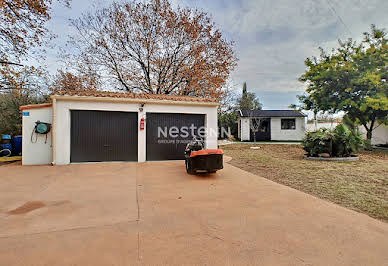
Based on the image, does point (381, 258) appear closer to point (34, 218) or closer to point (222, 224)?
point (222, 224)

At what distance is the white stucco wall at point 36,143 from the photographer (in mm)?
6688

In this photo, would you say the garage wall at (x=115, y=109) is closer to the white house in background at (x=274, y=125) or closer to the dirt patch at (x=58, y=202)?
the dirt patch at (x=58, y=202)

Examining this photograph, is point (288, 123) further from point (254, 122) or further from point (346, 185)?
point (346, 185)

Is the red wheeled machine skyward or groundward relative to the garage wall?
groundward

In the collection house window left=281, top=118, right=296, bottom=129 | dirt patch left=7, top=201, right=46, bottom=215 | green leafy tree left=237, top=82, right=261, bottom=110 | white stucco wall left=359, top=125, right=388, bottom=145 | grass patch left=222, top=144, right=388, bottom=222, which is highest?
green leafy tree left=237, top=82, right=261, bottom=110

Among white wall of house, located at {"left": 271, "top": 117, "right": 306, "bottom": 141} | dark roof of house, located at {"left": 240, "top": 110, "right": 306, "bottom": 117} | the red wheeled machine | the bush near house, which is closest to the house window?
white wall of house, located at {"left": 271, "top": 117, "right": 306, "bottom": 141}

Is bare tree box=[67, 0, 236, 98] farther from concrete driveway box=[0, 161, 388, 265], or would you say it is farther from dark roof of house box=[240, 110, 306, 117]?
concrete driveway box=[0, 161, 388, 265]

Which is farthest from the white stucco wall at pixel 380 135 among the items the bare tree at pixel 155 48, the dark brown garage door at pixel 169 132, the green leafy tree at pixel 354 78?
the dark brown garage door at pixel 169 132

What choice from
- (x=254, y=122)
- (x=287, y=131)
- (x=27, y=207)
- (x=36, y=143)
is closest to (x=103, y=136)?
(x=36, y=143)

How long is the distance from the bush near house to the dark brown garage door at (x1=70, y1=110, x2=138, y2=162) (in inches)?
321

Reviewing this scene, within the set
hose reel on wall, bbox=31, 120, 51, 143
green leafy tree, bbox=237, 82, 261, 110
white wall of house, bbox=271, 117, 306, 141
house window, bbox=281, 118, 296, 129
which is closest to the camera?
hose reel on wall, bbox=31, 120, 51, 143

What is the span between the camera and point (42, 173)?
5.46m

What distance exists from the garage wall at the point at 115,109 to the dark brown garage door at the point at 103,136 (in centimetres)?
20

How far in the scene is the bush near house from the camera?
8055 mm
